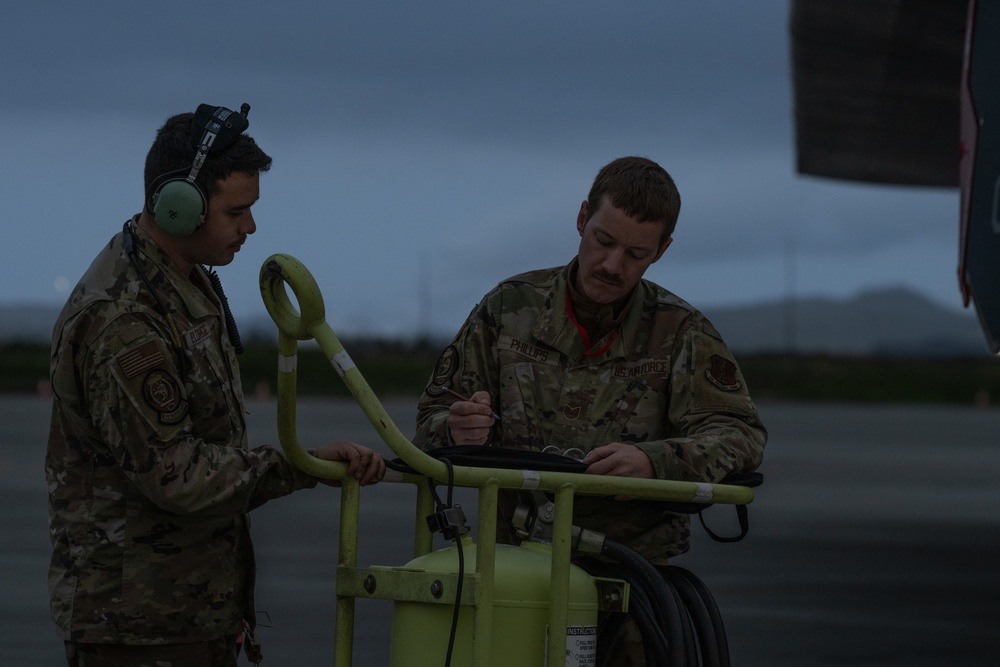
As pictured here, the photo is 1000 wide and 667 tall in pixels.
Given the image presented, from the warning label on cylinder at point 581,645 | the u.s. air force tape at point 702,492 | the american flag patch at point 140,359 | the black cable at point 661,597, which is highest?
the american flag patch at point 140,359

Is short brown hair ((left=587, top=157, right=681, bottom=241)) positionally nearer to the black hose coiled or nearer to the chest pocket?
the black hose coiled

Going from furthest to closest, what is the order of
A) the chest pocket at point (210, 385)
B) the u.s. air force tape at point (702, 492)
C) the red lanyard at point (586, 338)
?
the red lanyard at point (586, 338) < the u.s. air force tape at point (702, 492) < the chest pocket at point (210, 385)

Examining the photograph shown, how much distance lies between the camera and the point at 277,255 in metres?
3.29

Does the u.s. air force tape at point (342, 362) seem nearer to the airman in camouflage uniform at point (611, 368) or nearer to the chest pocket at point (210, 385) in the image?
the chest pocket at point (210, 385)

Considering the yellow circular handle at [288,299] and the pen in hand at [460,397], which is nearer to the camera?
the yellow circular handle at [288,299]

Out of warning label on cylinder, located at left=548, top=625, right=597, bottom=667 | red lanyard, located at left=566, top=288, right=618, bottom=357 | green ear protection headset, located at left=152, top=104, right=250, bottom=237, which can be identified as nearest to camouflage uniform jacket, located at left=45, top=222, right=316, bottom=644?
green ear protection headset, located at left=152, top=104, right=250, bottom=237

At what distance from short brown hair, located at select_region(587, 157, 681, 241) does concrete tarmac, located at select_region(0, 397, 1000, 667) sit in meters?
3.94

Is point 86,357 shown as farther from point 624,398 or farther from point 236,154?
point 624,398

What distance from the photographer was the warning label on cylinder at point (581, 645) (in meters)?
3.57

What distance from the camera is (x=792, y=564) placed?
11.9 metres

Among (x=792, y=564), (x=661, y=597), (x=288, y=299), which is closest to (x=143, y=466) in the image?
(x=288, y=299)

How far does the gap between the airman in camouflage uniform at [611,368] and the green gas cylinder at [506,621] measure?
41 cm

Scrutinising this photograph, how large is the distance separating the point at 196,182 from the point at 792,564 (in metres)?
9.16

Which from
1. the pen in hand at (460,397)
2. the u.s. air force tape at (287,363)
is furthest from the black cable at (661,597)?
the u.s. air force tape at (287,363)
